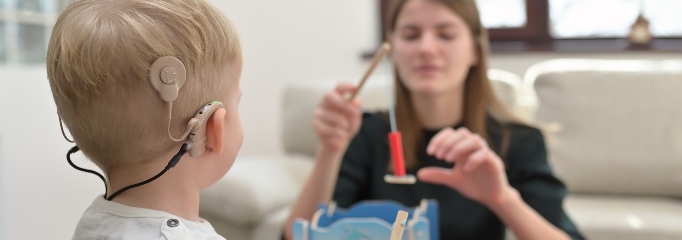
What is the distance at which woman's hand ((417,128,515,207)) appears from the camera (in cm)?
114

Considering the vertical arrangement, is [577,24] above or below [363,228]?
above

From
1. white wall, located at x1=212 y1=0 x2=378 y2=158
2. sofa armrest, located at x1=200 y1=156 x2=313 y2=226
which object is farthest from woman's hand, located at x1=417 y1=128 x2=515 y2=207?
white wall, located at x1=212 y1=0 x2=378 y2=158

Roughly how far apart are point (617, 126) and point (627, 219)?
0.41 metres

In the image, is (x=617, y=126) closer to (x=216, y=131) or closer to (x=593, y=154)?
(x=593, y=154)

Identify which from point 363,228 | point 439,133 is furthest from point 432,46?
point 363,228

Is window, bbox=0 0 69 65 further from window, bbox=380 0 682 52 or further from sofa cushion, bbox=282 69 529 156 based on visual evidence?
window, bbox=380 0 682 52

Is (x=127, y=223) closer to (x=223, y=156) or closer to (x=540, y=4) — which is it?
(x=223, y=156)

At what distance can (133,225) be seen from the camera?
0.62 metres

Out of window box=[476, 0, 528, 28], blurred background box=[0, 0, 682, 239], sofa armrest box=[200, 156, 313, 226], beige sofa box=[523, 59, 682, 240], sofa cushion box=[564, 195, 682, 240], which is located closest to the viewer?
sofa cushion box=[564, 195, 682, 240]

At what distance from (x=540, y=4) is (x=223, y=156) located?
2.80 meters

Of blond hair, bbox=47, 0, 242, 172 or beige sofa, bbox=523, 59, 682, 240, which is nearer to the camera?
blond hair, bbox=47, 0, 242, 172

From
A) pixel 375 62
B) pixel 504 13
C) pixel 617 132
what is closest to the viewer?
pixel 375 62

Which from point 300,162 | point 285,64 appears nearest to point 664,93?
point 300,162

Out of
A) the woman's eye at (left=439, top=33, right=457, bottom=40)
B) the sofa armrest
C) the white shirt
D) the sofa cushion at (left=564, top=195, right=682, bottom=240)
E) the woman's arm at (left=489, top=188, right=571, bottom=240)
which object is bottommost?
the sofa cushion at (left=564, top=195, right=682, bottom=240)
